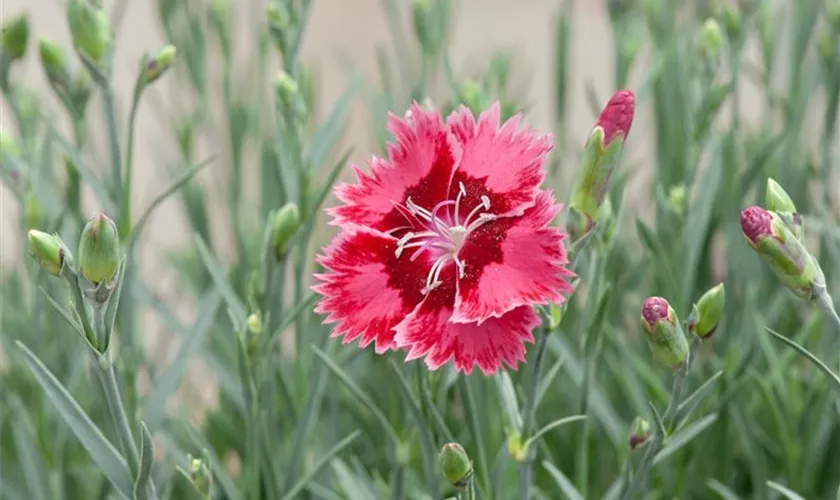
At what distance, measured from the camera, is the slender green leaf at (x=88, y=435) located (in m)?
0.41

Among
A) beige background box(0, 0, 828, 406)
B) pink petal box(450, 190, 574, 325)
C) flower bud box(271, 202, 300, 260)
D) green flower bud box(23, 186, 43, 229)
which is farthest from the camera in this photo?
beige background box(0, 0, 828, 406)

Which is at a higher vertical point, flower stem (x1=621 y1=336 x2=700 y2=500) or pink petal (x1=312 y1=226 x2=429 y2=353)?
pink petal (x1=312 y1=226 x2=429 y2=353)

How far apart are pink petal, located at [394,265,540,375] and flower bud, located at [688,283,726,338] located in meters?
0.09

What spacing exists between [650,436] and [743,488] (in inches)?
13.6

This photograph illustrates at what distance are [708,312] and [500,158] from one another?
12cm

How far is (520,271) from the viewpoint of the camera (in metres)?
0.34

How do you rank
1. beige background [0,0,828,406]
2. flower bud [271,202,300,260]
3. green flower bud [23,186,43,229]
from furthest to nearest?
beige background [0,0,828,406] → green flower bud [23,186,43,229] → flower bud [271,202,300,260]

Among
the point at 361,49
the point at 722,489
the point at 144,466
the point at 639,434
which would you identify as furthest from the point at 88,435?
the point at 361,49

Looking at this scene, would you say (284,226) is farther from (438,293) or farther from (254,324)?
(438,293)

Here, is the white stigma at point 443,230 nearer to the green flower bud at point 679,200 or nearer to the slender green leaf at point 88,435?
the slender green leaf at point 88,435

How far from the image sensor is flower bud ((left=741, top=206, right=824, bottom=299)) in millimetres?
358

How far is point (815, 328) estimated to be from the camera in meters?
0.73

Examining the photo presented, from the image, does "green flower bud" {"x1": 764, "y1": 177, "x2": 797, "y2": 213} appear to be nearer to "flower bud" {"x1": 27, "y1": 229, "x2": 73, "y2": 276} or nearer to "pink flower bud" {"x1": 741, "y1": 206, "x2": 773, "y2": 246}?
"pink flower bud" {"x1": 741, "y1": 206, "x2": 773, "y2": 246}

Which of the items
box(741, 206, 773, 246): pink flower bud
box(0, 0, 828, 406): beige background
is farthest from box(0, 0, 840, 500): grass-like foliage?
box(0, 0, 828, 406): beige background
